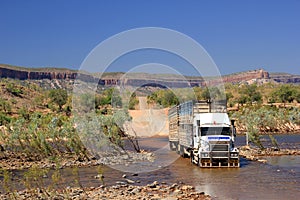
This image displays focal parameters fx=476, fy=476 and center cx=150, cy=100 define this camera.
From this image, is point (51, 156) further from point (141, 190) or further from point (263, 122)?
point (263, 122)

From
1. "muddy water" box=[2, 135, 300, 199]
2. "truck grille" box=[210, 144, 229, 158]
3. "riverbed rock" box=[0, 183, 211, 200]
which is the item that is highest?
"truck grille" box=[210, 144, 229, 158]

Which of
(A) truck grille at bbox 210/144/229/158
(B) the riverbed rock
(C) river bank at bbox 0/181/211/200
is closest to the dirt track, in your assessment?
(A) truck grille at bbox 210/144/229/158

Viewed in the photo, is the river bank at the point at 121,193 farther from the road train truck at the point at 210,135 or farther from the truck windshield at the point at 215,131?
the truck windshield at the point at 215,131

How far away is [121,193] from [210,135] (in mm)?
10159

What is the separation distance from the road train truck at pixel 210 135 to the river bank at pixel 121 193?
6.12 m

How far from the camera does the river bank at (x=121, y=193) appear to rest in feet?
60.1

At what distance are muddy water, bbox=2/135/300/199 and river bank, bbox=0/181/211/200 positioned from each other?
3.01 feet

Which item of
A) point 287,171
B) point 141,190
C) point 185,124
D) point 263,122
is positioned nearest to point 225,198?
point 141,190

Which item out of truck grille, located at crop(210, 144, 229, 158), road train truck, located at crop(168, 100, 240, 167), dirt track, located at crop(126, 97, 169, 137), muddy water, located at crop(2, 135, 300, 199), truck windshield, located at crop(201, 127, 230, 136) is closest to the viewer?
muddy water, located at crop(2, 135, 300, 199)

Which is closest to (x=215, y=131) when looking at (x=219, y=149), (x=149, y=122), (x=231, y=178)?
(x=219, y=149)

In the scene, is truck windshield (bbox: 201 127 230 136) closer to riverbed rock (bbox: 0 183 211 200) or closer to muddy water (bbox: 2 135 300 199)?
muddy water (bbox: 2 135 300 199)

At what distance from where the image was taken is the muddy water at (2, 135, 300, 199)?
1912 centimetres

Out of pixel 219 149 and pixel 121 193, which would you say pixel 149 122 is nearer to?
pixel 219 149

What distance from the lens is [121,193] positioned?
1942cm
